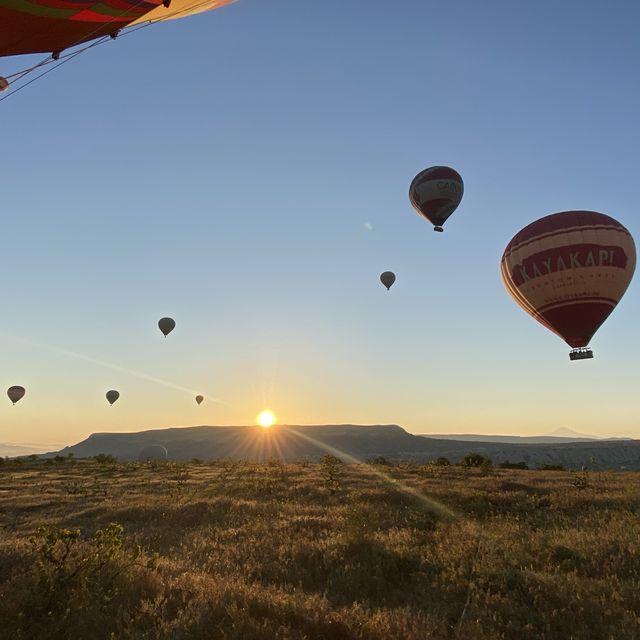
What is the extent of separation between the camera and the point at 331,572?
29.2 ft

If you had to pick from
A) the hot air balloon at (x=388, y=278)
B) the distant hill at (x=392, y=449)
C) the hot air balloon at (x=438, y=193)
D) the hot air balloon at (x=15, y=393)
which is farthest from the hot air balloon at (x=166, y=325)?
the distant hill at (x=392, y=449)

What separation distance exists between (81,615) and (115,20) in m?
13.2

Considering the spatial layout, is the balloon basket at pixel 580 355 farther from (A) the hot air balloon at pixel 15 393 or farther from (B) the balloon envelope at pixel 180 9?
(A) the hot air balloon at pixel 15 393

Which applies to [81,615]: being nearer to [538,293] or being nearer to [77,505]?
[77,505]

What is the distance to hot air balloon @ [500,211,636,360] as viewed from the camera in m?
27.6

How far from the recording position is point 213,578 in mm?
8234

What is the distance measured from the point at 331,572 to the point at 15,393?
88065 millimetres

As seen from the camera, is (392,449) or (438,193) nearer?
(438,193)

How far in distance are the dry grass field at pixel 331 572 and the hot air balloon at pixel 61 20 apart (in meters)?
10.4

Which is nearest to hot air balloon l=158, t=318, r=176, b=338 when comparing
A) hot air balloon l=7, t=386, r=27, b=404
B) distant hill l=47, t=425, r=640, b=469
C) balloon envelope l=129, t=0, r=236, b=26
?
hot air balloon l=7, t=386, r=27, b=404

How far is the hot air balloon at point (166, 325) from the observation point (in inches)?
2557

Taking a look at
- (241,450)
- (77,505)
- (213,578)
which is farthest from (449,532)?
(241,450)

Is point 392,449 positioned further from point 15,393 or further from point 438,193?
point 438,193

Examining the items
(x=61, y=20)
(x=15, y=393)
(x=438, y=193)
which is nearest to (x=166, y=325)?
(x=15, y=393)
